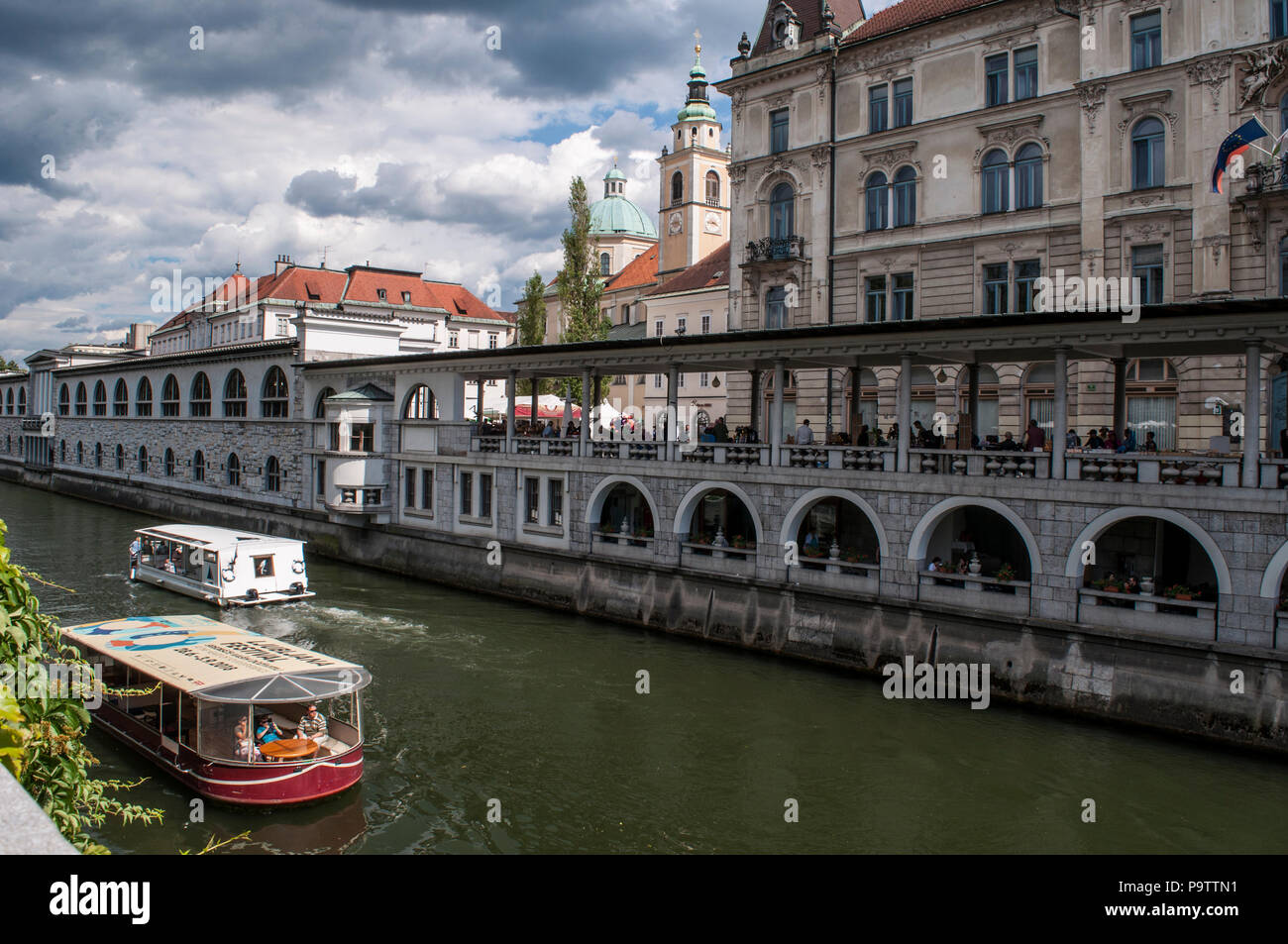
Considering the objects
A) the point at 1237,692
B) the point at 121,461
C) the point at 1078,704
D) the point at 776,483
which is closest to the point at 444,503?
the point at 776,483

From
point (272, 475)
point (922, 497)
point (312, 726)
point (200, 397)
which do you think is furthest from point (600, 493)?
point (200, 397)

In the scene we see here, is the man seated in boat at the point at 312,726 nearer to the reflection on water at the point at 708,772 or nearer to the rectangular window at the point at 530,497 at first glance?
the reflection on water at the point at 708,772

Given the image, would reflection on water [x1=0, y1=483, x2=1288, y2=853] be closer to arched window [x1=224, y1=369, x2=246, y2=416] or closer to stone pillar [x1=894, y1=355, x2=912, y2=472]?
stone pillar [x1=894, y1=355, x2=912, y2=472]

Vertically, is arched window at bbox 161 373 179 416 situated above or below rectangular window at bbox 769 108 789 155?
below

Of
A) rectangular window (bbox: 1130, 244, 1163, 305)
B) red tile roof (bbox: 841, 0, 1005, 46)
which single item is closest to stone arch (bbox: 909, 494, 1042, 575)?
rectangular window (bbox: 1130, 244, 1163, 305)

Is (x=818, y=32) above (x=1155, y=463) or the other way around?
above

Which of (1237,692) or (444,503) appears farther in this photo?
(444,503)

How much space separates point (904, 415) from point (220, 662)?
63.5 feet

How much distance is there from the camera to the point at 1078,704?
2289cm

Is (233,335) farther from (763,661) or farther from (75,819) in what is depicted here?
(75,819)

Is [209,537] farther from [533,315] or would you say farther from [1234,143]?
[533,315]

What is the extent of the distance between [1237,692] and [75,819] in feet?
72.1

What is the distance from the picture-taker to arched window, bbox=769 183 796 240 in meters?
46.4

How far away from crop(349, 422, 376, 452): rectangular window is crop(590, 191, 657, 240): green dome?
251ft
